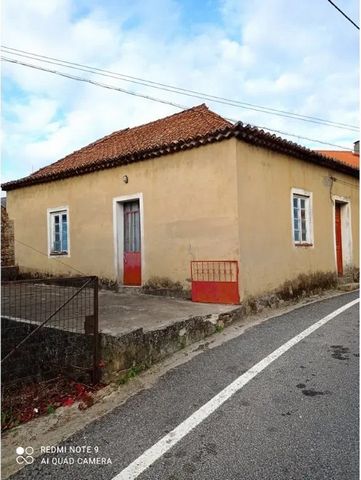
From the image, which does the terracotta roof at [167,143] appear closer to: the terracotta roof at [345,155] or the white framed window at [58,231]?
the white framed window at [58,231]

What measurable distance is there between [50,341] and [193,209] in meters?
4.29

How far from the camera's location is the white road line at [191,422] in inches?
110

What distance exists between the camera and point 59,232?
12242 millimetres

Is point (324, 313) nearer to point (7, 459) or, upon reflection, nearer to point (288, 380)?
point (288, 380)

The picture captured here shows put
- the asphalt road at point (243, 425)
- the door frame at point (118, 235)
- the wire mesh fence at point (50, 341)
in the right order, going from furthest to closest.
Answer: the door frame at point (118, 235) → the wire mesh fence at point (50, 341) → the asphalt road at point (243, 425)

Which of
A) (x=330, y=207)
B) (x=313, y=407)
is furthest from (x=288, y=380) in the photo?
(x=330, y=207)

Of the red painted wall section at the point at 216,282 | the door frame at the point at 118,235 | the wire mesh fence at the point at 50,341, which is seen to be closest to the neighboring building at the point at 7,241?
the door frame at the point at 118,235

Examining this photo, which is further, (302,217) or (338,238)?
(338,238)

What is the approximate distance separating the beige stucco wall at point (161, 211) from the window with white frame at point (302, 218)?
109 inches

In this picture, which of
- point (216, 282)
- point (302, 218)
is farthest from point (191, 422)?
point (302, 218)

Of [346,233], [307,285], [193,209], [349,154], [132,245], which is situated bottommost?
[307,285]

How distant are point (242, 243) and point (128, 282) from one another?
370 cm

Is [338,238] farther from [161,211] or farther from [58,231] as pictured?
[58,231]

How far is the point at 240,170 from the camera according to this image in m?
7.91
